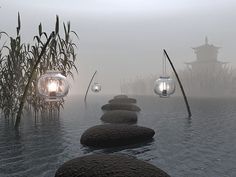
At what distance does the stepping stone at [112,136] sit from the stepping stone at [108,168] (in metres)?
4.17

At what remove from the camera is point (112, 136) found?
12195mm

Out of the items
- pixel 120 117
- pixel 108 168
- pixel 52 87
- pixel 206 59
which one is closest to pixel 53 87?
pixel 52 87

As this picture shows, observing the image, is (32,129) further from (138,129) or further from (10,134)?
(138,129)

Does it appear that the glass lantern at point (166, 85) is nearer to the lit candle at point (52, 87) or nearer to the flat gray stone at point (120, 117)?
the lit candle at point (52, 87)

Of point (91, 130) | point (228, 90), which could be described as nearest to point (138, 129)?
point (91, 130)

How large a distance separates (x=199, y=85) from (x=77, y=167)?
89.2 meters

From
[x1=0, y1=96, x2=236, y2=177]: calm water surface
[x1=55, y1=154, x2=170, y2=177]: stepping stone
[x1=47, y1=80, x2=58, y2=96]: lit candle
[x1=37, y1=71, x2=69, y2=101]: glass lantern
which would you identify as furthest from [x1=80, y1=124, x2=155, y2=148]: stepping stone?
[x1=55, y1=154, x2=170, y2=177]: stepping stone

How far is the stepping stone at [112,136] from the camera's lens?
12078 millimetres

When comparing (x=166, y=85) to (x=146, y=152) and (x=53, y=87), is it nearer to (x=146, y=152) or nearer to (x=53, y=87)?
(x=146, y=152)

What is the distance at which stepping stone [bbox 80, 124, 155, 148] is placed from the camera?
12.1 metres

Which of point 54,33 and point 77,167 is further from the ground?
point 54,33

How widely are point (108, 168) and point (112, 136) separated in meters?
5.00

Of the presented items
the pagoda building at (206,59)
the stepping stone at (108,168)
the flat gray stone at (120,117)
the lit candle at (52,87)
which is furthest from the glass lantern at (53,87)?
the pagoda building at (206,59)

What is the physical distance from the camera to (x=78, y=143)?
13062mm
